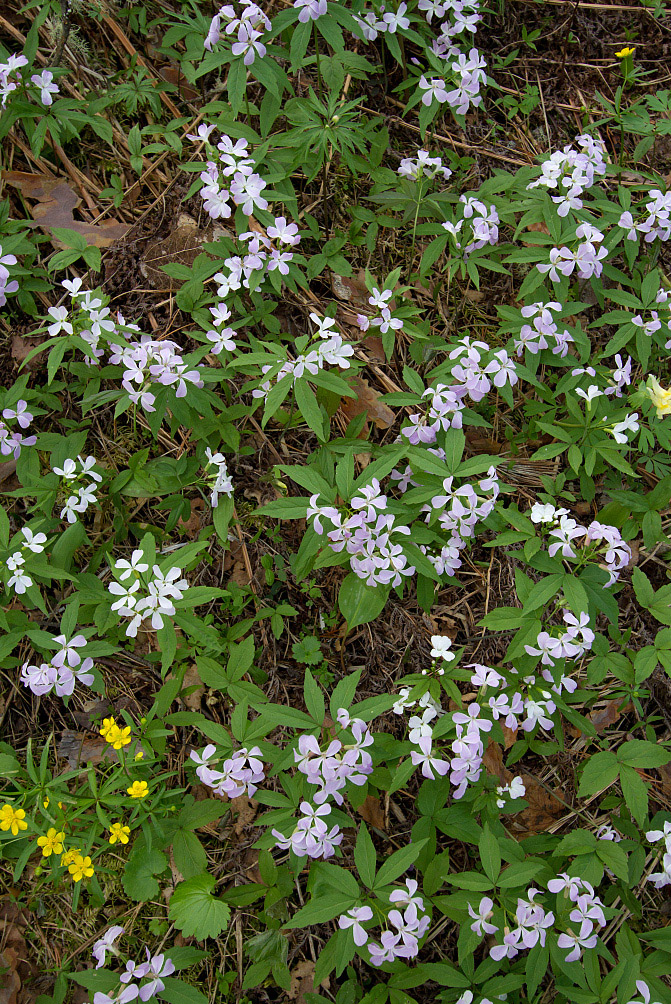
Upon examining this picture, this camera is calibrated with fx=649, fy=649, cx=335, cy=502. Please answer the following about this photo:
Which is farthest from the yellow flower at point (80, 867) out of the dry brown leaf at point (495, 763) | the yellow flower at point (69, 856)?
the dry brown leaf at point (495, 763)

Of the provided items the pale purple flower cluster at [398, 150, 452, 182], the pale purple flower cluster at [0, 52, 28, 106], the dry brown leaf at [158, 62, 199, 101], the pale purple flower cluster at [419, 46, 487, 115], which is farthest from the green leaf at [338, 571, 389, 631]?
the dry brown leaf at [158, 62, 199, 101]

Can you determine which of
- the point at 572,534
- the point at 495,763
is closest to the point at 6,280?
the point at 572,534

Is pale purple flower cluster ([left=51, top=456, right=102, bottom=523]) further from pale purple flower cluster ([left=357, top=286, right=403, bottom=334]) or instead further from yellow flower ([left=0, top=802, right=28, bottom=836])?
pale purple flower cluster ([left=357, top=286, right=403, bottom=334])

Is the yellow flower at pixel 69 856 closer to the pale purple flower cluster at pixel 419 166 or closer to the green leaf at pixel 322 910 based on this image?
the green leaf at pixel 322 910

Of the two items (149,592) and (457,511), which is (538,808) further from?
(149,592)

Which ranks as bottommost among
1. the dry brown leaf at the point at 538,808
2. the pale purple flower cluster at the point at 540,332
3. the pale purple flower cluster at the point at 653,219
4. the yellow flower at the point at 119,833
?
the dry brown leaf at the point at 538,808
